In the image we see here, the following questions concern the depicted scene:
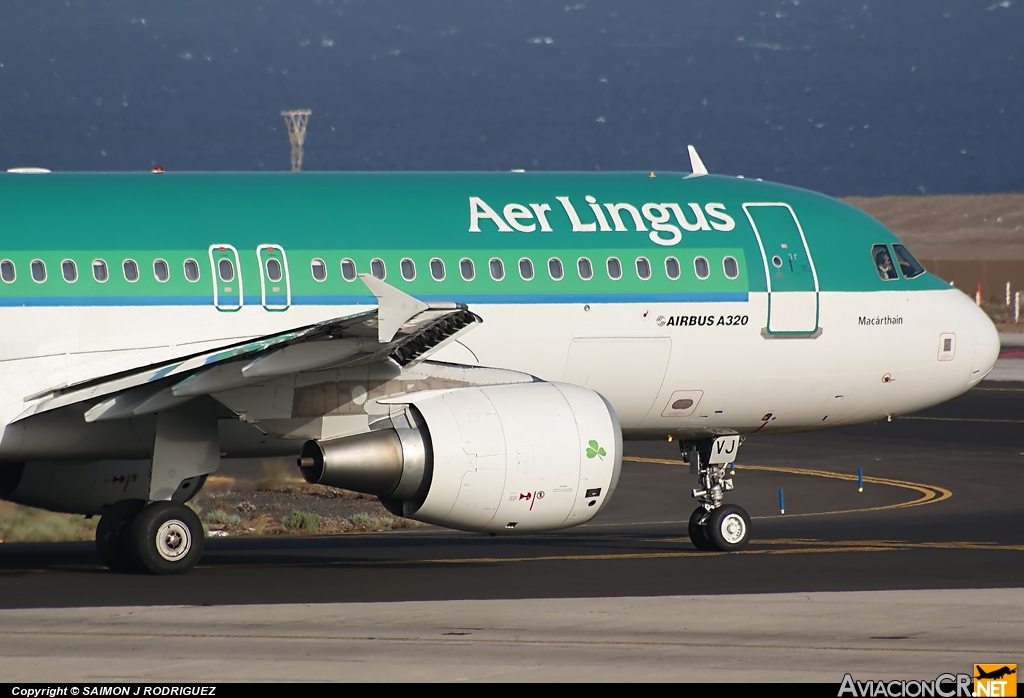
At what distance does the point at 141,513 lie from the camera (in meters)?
20.2

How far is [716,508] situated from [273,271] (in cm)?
686

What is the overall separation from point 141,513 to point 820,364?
8966mm

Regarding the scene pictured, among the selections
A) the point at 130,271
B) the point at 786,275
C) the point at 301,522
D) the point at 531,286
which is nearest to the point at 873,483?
the point at 301,522

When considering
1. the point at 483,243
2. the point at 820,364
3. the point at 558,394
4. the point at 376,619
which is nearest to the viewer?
the point at 376,619

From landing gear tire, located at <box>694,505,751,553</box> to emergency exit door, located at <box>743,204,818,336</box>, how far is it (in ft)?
8.26

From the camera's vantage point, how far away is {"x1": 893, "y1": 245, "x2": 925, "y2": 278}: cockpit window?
2375 centimetres

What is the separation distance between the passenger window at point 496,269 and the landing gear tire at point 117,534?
5.11m

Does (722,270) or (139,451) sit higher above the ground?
(722,270)

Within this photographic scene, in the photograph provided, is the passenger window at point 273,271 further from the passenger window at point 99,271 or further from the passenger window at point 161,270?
the passenger window at point 99,271

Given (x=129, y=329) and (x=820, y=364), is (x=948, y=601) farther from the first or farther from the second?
(x=129, y=329)

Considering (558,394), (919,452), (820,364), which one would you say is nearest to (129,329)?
(558,394)

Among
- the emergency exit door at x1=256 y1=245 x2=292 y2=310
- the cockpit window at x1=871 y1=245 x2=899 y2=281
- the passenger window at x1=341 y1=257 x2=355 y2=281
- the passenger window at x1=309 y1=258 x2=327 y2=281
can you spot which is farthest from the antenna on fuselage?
the emergency exit door at x1=256 y1=245 x2=292 y2=310

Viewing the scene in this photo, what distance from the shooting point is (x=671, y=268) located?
2231 centimetres

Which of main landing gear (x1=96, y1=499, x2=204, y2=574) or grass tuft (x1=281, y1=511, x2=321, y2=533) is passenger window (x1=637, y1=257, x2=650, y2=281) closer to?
main landing gear (x1=96, y1=499, x2=204, y2=574)
